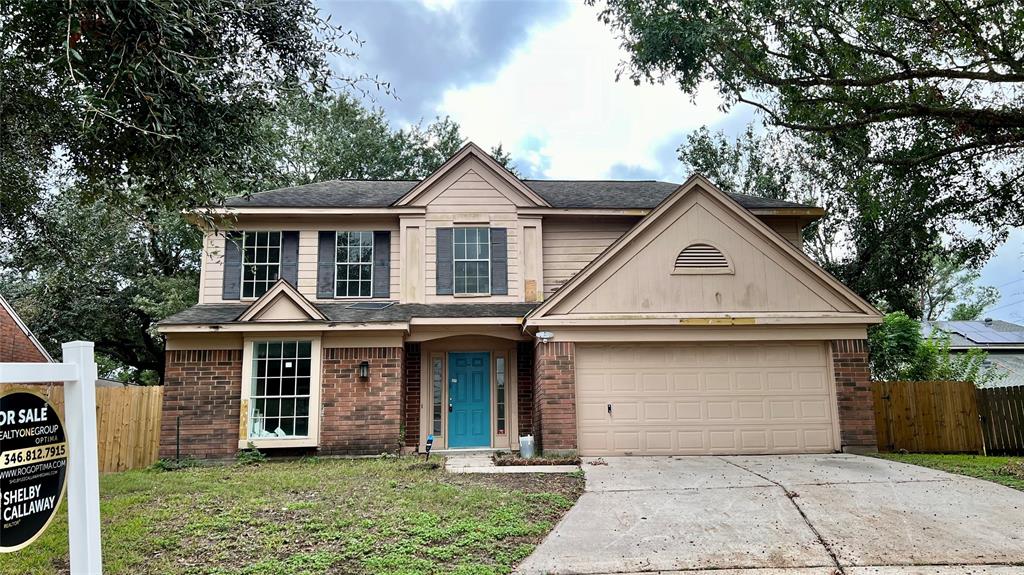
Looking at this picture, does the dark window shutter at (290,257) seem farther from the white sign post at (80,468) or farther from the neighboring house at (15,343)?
the white sign post at (80,468)

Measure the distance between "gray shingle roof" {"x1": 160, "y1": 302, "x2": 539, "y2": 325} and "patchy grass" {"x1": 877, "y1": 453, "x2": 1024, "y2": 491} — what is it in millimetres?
7138

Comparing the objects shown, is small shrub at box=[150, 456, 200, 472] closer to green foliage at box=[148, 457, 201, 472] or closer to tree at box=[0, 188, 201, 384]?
green foliage at box=[148, 457, 201, 472]

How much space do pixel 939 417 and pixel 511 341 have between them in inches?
353

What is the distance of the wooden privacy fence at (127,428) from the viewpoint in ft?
37.9

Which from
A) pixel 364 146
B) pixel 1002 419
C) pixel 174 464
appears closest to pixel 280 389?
pixel 174 464

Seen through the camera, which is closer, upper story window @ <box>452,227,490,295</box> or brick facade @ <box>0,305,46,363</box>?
upper story window @ <box>452,227,490,295</box>

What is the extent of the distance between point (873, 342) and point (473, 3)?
15.2 meters

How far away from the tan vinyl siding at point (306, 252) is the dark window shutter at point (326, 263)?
3.6 inches

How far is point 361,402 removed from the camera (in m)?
12.0

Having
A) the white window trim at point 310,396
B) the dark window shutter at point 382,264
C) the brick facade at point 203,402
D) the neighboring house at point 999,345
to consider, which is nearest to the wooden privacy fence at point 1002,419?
the neighboring house at point 999,345

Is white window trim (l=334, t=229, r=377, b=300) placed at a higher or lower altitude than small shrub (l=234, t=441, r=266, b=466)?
higher

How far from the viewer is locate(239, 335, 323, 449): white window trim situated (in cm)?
1162

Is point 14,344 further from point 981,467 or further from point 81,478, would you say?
point 981,467

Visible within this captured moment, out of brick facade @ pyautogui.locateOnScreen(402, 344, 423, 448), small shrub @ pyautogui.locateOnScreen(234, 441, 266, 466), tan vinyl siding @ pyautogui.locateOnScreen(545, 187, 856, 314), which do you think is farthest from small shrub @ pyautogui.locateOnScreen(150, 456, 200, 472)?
tan vinyl siding @ pyautogui.locateOnScreen(545, 187, 856, 314)
